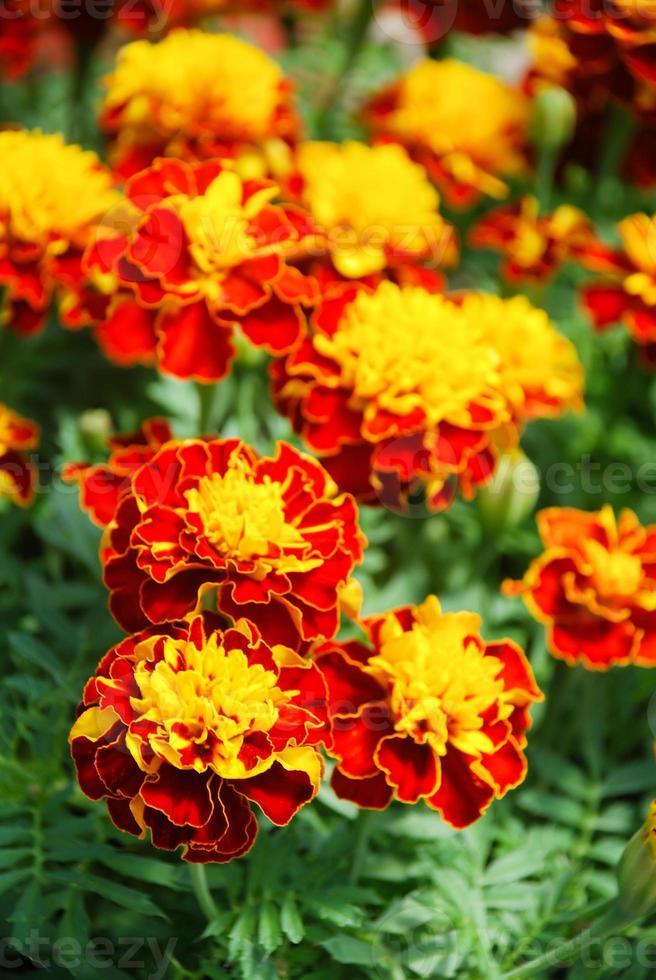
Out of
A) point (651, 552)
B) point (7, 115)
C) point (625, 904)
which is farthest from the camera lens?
point (7, 115)

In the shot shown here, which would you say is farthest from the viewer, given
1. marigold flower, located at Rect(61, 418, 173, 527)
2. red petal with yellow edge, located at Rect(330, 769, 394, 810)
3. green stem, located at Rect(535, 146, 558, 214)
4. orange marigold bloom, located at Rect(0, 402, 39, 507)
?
green stem, located at Rect(535, 146, 558, 214)

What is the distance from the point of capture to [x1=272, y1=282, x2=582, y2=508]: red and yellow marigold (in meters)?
0.92

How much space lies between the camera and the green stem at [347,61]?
1565 millimetres

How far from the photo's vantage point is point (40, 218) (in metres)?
1.06

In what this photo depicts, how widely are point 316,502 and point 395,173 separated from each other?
1.76 feet

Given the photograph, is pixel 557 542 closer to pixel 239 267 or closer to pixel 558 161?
pixel 239 267

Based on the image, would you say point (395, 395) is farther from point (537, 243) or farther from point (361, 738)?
point (537, 243)

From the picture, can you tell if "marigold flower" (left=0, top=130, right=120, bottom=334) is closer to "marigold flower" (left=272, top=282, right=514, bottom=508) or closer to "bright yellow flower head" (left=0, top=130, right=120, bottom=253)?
"bright yellow flower head" (left=0, top=130, right=120, bottom=253)

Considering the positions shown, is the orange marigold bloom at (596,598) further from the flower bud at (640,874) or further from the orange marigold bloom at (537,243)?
the orange marigold bloom at (537,243)

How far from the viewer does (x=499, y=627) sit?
1.15 metres

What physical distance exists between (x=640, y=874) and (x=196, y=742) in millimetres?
301

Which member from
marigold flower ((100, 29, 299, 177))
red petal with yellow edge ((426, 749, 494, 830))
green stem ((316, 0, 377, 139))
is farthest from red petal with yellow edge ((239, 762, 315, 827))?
green stem ((316, 0, 377, 139))

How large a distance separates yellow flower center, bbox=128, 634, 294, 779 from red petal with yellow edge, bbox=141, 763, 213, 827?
0.04ft

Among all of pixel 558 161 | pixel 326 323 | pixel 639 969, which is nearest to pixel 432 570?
pixel 326 323
